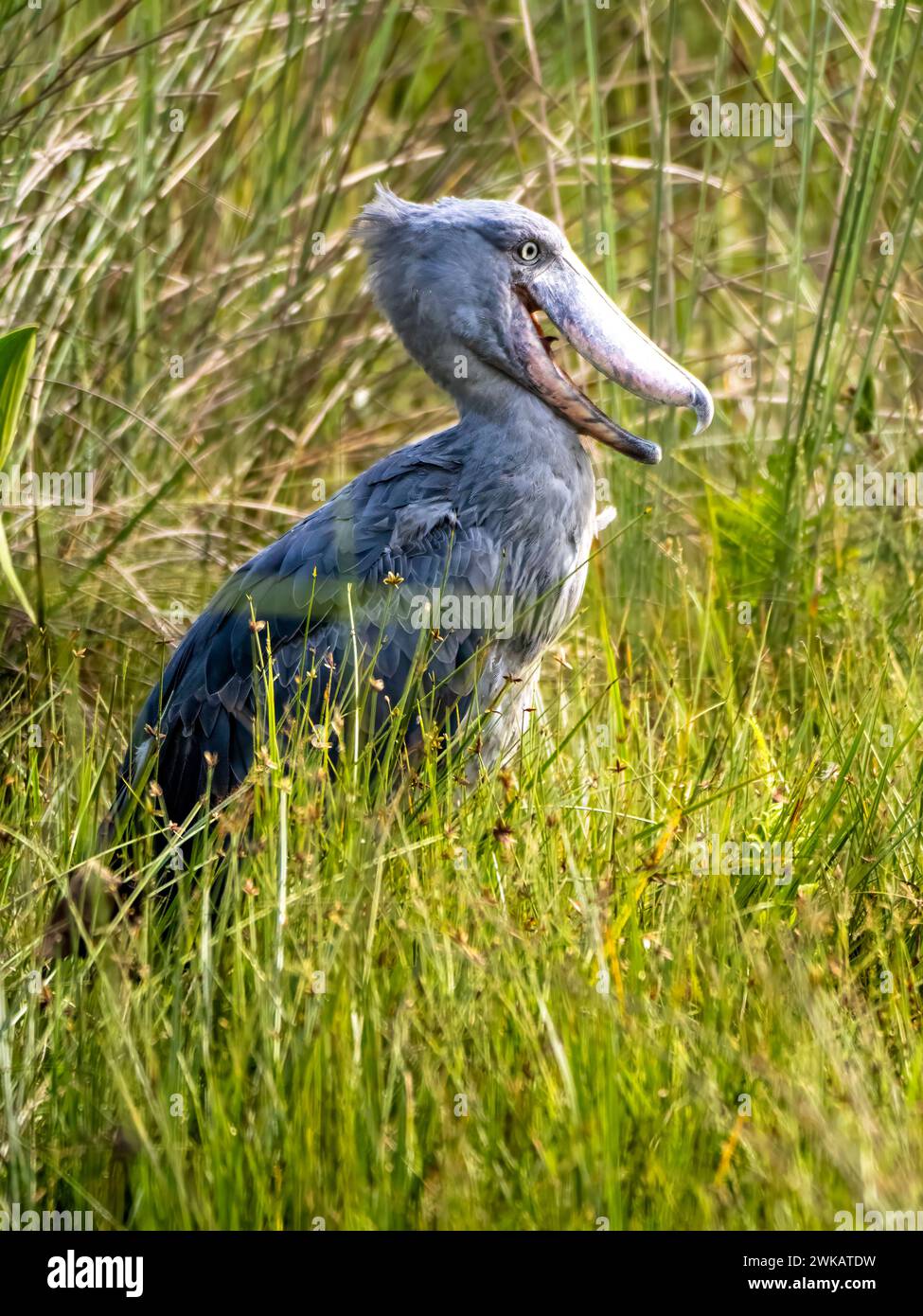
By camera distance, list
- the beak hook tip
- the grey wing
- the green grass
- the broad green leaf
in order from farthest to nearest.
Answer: the beak hook tip < the grey wing < the broad green leaf < the green grass

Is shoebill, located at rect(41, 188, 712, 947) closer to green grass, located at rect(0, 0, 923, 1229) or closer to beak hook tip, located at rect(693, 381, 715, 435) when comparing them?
beak hook tip, located at rect(693, 381, 715, 435)

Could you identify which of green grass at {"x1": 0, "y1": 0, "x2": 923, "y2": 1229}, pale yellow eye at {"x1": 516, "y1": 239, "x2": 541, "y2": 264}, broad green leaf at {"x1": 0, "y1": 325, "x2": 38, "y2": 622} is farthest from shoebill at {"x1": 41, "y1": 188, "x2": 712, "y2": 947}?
broad green leaf at {"x1": 0, "y1": 325, "x2": 38, "y2": 622}

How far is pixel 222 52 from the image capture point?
5246mm

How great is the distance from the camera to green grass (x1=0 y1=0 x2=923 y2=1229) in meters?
2.30

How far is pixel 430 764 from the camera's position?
10.0 ft

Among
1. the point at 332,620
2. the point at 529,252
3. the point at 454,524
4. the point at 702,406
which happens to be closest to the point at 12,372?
the point at 332,620

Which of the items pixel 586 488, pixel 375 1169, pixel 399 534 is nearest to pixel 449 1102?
pixel 375 1169

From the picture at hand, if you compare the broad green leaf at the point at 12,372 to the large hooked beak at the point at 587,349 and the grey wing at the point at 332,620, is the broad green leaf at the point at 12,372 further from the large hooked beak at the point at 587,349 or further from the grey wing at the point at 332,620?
the large hooked beak at the point at 587,349

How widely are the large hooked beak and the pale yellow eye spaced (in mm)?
39

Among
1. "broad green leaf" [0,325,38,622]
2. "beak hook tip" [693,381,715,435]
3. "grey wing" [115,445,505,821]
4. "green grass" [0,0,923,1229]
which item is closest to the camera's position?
"green grass" [0,0,923,1229]

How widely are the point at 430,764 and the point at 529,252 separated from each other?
1.44 m

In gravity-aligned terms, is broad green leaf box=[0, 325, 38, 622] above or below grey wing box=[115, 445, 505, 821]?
above

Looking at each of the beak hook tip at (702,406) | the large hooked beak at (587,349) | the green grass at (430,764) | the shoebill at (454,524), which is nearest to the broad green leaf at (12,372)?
the green grass at (430,764)
